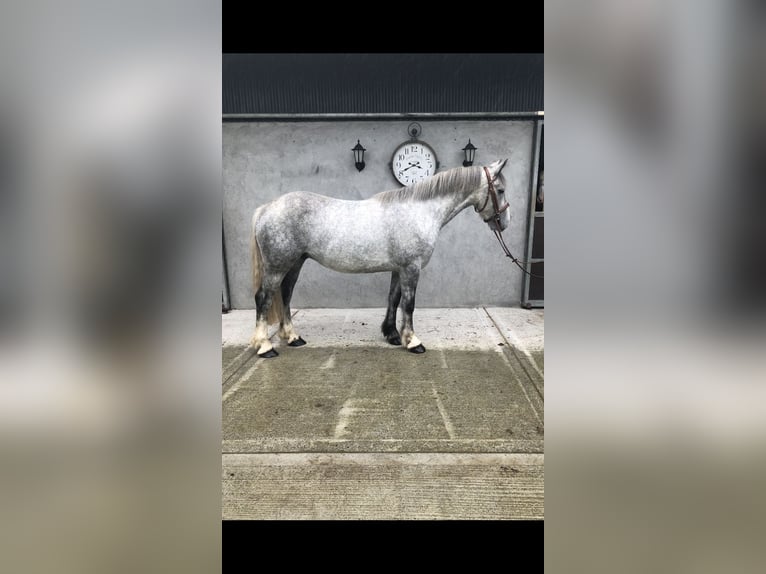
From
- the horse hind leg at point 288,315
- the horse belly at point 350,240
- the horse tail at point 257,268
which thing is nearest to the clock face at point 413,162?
the horse belly at point 350,240

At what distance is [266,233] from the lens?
349cm

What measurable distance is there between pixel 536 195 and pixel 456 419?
3.76 m

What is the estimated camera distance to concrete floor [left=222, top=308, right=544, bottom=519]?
5.11ft

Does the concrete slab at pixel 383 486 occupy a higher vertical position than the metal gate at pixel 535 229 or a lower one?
lower

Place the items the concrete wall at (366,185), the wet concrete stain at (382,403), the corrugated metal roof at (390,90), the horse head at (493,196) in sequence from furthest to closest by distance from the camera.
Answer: the concrete wall at (366,185)
the corrugated metal roof at (390,90)
the horse head at (493,196)
the wet concrete stain at (382,403)

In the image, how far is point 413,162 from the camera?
490 centimetres

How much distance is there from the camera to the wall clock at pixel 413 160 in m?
4.85
